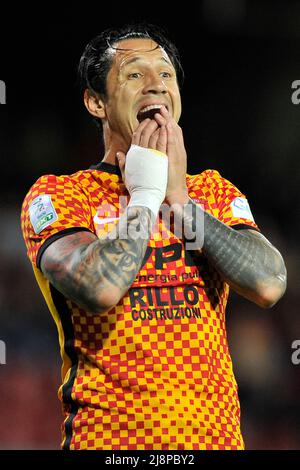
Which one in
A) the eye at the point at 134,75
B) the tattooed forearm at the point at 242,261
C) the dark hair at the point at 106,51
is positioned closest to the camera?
the tattooed forearm at the point at 242,261

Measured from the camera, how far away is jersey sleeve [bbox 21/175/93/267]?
8.33ft

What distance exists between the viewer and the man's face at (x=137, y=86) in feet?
9.27

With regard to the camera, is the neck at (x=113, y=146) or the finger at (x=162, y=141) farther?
the neck at (x=113, y=146)

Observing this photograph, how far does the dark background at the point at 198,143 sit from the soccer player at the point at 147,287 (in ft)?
9.23

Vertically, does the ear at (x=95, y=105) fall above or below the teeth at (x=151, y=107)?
above

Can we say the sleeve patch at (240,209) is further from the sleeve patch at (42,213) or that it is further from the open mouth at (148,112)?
the sleeve patch at (42,213)

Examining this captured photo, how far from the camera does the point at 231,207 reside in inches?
110

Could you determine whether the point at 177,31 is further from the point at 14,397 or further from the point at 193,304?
the point at 193,304

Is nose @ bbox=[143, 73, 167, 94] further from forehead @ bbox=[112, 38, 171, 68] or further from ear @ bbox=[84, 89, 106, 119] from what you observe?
ear @ bbox=[84, 89, 106, 119]

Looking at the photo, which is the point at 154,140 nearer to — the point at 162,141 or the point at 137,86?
the point at 162,141

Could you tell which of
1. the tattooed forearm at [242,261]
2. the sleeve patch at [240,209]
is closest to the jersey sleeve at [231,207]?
the sleeve patch at [240,209]
